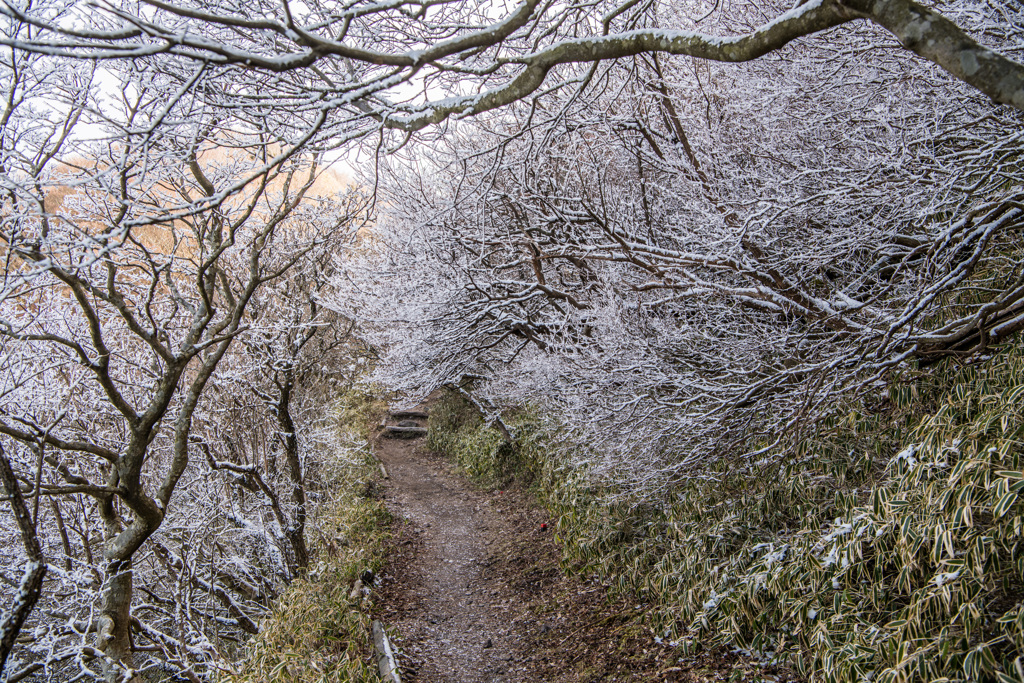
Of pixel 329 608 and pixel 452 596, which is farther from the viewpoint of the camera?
pixel 452 596

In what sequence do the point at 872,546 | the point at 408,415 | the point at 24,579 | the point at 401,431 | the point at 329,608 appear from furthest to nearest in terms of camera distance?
the point at 408,415 < the point at 401,431 < the point at 329,608 < the point at 872,546 < the point at 24,579

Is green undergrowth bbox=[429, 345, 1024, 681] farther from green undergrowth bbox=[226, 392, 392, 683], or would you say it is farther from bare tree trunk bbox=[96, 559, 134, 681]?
bare tree trunk bbox=[96, 559, 134, 681]

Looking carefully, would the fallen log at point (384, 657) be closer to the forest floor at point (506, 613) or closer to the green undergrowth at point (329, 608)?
the green undergrowth at point (329, 608)

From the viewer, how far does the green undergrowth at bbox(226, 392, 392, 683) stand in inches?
219

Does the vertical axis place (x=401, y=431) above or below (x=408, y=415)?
below

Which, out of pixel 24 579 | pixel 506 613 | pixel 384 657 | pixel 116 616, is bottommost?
pixel 506 613

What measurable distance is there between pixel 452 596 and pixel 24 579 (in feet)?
19.1

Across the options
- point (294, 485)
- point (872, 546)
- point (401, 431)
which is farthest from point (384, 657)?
point (401, 431)

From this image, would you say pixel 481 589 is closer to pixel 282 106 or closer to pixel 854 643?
pixel 854 643

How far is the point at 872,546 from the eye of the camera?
13.3 feet

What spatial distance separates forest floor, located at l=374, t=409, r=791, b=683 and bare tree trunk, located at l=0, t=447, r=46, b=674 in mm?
3658

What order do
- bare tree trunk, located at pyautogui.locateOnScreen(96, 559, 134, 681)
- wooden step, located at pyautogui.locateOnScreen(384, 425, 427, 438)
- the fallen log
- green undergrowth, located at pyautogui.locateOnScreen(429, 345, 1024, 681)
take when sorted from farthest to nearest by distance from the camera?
wooden step, located at pyautogui.locateOnScreen(384, 425, 427, 438) → the fallen log → bare tree trunk, located at pyautogui.locateOnScreen(96, 559, 134, 681) → green undergrowth, located at pyautogui.locateOnScreen(429, 345, 1024, 681)

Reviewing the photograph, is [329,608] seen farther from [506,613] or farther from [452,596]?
[506,613]

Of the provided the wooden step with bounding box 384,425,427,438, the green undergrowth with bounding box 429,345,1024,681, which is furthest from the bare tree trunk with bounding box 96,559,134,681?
the wooden step with bounding box 384,425,427,438
